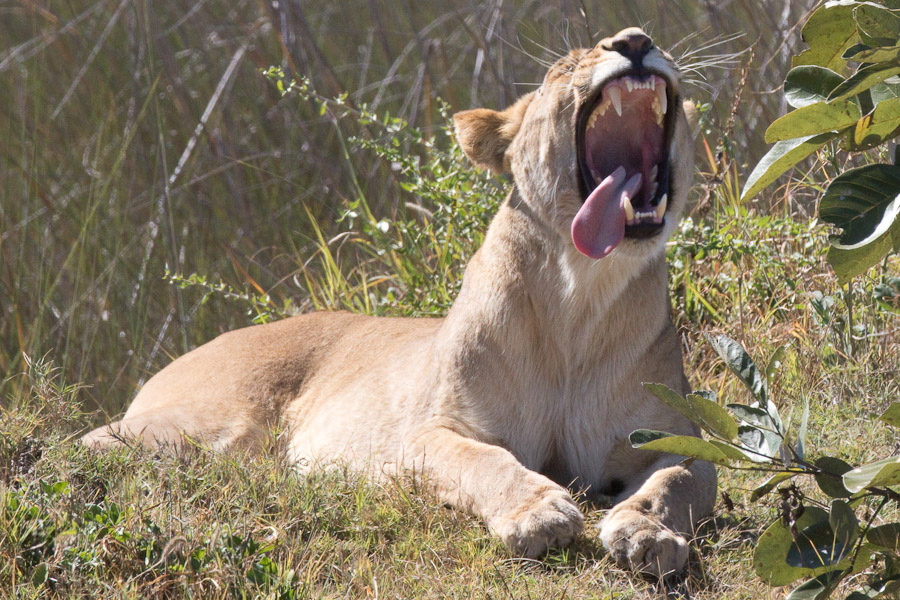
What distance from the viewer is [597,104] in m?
3.84

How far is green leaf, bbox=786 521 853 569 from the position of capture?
2395 millimetres

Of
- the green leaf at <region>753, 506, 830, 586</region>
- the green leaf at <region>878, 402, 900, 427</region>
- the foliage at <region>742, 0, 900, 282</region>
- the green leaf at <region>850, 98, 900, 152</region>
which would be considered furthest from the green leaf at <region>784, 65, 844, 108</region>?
the green leaf at <region>753, 506, 830, 586</region>

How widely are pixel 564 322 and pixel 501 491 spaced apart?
75 centimetres

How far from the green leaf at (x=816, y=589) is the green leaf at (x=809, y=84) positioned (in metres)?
1.00

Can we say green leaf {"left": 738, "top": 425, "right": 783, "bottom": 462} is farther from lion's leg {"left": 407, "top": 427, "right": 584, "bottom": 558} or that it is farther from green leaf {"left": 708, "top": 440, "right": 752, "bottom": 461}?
lion's leg {"left": 407, "top": 427, "right": 584, "bottom": 558}

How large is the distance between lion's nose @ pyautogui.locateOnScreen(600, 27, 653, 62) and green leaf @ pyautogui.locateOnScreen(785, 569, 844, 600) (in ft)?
6.02

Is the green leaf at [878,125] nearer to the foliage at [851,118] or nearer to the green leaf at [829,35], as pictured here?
the foliage at [851,118]

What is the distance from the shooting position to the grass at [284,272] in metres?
2.89

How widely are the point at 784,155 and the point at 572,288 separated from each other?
1375mm

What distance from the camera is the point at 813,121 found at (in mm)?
2340

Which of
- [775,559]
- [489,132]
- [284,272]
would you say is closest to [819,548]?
[775,559]

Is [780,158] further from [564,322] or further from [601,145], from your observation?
[601,145]

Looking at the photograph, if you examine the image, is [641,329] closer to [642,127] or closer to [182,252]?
[642,127]

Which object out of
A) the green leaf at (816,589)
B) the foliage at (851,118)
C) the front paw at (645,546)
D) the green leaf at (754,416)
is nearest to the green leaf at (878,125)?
the foliage at (851,118)
